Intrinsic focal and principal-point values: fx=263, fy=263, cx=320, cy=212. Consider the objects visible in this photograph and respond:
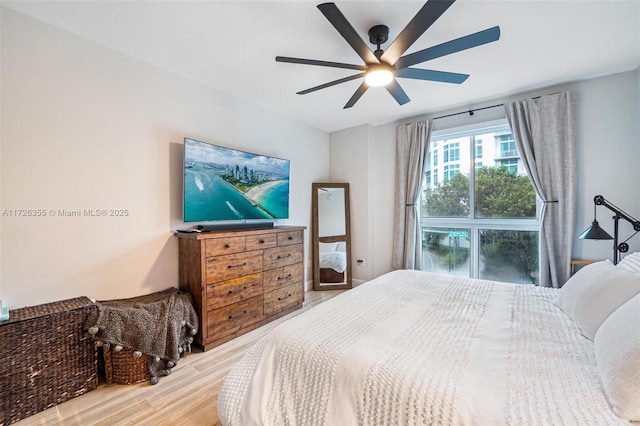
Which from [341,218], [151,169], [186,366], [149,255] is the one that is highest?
[151,169]

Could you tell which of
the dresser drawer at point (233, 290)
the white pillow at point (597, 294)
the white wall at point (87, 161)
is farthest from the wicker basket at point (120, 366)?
the white pillow at point (597, 294)

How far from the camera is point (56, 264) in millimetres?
1943

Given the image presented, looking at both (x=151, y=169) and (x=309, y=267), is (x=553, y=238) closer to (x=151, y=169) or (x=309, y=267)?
(x=309, y=267)

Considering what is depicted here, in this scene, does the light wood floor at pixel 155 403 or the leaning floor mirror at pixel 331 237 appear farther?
the leaning floor mirror at pixel 331 237

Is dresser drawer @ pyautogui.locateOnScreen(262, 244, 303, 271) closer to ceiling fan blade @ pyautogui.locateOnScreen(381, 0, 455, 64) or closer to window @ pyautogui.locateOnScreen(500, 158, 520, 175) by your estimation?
ceiling fan blade @ pyautogui.locateOnScreen(381, 0, 455, 64)

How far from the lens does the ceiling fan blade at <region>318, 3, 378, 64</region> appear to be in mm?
1373

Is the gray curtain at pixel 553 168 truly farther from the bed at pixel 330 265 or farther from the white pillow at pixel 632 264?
the bed at pixel 330 265

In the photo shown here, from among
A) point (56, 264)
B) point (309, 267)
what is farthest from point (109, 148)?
point (309, 267)

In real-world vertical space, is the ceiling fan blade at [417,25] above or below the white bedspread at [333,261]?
above

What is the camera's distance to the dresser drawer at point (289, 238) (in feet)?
10.3

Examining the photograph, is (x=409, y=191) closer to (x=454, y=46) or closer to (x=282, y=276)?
(x=282, y=276)

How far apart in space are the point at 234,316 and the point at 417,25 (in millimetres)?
2750

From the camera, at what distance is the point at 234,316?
261 centimetres

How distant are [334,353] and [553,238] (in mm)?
3004
